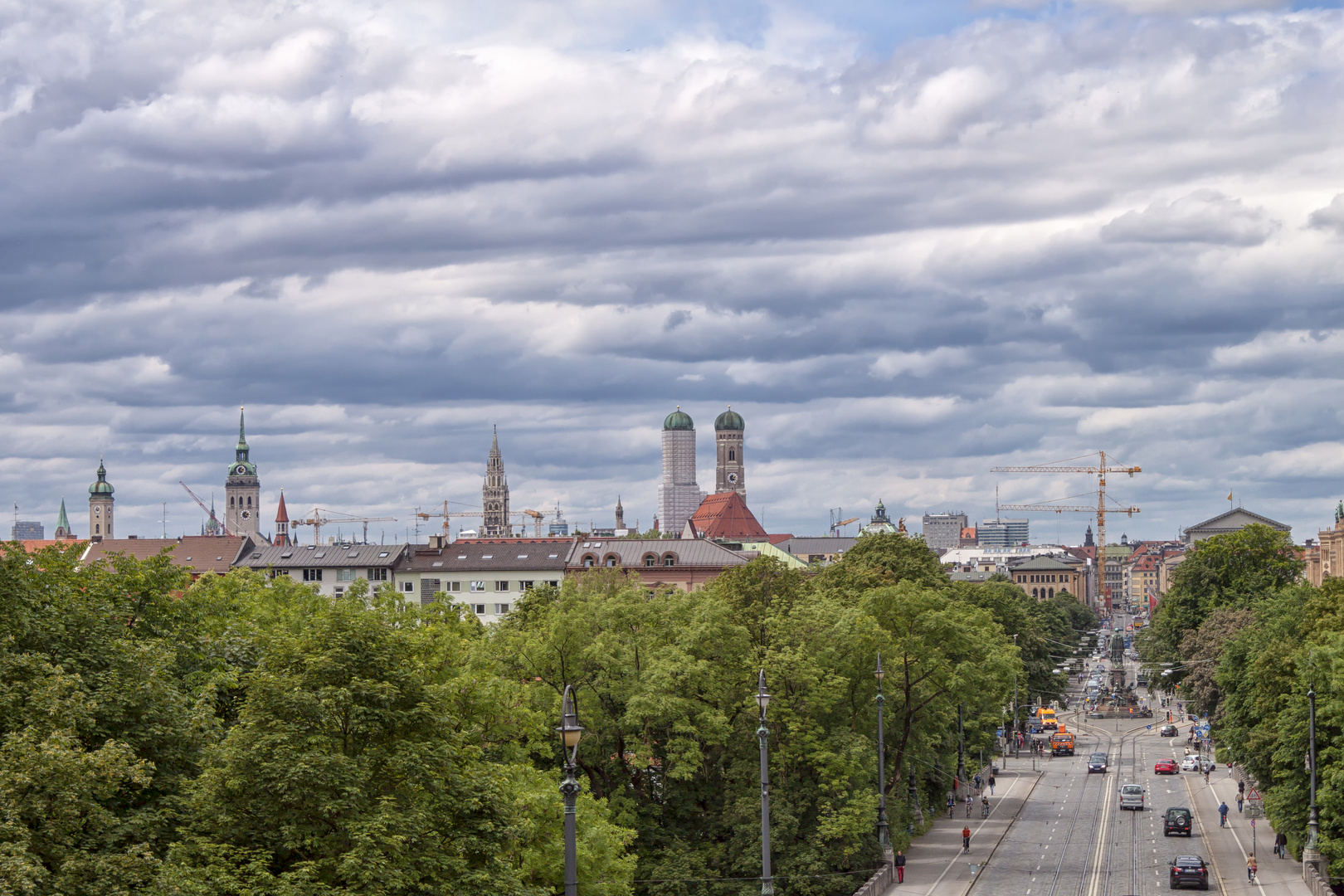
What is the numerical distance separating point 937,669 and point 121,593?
48106mm

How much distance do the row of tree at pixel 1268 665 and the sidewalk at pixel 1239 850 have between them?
1842 mm

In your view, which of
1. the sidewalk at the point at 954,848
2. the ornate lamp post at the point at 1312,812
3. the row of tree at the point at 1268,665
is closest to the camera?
the ornate lamp post at the point at 1312,812

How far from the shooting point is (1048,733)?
154250 millimetres

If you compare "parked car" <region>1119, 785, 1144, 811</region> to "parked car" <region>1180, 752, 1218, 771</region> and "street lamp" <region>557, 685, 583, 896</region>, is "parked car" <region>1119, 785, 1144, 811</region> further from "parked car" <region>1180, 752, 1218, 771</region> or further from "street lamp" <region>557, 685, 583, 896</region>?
"street lamp" <region>557, 685, 583, 896</region>

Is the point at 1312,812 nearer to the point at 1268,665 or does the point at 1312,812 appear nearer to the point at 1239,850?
the point at 1268,665

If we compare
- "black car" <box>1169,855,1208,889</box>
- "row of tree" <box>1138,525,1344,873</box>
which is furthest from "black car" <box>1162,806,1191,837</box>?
"black car" <box>1169,855,1208,889</box>

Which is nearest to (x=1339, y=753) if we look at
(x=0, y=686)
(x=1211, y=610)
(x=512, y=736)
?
(x=512, y=736)

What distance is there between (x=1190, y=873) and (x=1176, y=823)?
739 inches

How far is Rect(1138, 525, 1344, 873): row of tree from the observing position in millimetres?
69438

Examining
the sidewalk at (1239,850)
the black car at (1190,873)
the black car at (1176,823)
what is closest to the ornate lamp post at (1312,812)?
the sidewalk at (1239,850)

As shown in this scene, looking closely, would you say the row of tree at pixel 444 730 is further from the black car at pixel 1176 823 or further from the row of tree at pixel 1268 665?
the row of tree at pixel 1268 665

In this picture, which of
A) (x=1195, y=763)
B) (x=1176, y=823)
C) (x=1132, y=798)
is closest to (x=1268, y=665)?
(x=1176, y=823)

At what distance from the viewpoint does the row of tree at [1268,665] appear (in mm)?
69438

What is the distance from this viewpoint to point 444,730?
119 feet
